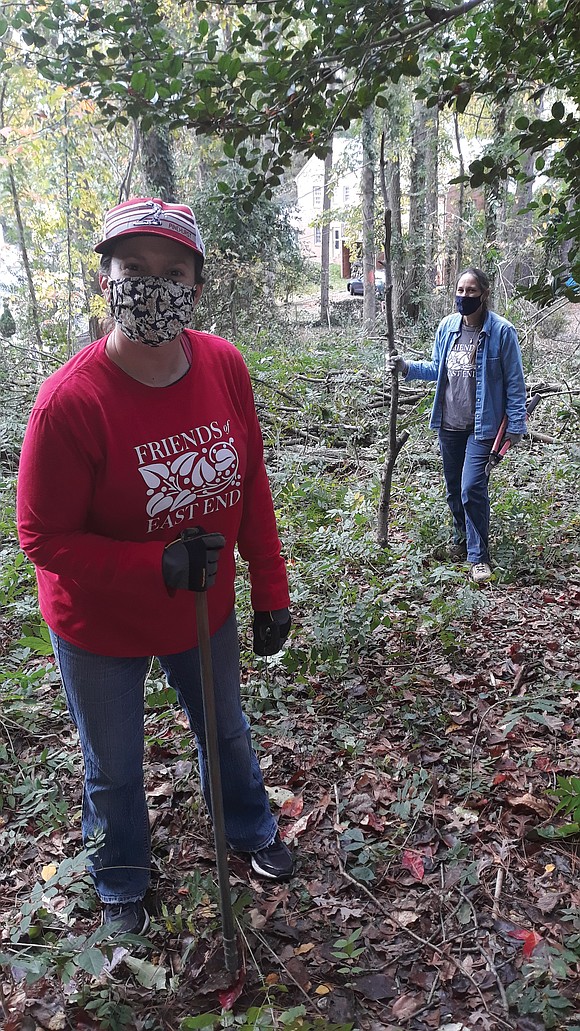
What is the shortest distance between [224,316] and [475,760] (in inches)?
434

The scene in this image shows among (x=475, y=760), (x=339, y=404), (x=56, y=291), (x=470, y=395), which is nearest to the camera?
(x=475, y=760)

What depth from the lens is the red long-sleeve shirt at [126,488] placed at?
5.93 ft

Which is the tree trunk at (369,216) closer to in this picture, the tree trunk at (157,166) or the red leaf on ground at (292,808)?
the tree trunk at (157,166)

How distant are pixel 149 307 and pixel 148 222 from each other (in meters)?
0.23

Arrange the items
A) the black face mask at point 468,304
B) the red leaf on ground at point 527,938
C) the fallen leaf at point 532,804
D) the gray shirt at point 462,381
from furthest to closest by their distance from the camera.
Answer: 1. the gray shirt at point 462,381
2. the black face mask at point 468,304
3. the fallen leaf at point 532,804
4. the red leaf on ground at point 527,938

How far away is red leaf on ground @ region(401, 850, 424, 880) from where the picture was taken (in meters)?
2.55

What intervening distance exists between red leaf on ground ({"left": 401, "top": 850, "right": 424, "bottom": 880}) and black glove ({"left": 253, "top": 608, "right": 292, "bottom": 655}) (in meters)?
0.99

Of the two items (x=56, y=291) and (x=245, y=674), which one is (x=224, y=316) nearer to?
(x=56, y=291)

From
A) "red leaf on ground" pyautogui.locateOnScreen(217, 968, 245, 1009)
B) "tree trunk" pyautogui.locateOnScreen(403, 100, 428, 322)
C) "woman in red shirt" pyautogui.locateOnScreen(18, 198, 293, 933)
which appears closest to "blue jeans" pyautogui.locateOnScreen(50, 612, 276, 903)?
"woman in red shirt" pyautogui.locateOnScreen(18, 198, 293, 933)

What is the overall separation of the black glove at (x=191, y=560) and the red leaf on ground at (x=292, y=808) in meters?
1.52

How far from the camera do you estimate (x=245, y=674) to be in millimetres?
3760

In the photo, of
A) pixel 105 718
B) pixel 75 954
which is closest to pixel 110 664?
pixel 105 718

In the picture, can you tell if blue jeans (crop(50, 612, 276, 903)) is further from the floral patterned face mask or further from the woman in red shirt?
the floral patterned face mask

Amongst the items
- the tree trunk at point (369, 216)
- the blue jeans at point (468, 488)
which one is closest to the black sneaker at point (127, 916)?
the blue jeans at point (468, 488)
